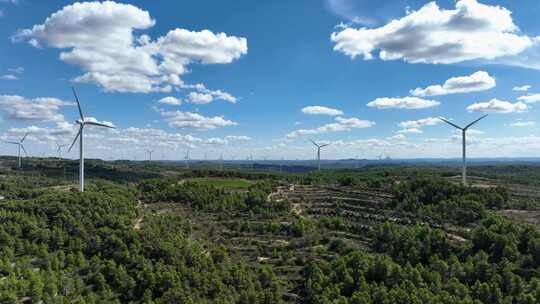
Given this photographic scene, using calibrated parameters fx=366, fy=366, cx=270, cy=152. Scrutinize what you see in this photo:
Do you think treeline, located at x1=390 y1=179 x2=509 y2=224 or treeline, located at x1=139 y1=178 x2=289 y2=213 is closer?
treeline, located at x1=390 y1=179 x2=509 y2=224

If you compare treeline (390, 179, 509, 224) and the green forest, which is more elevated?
treeline (390, 179, 509, 224)

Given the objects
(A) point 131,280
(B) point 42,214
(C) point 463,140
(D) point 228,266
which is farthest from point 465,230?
(B) point 42,214

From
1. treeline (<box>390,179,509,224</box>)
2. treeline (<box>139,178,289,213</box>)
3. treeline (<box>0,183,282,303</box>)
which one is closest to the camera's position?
treeline (<box>0,183,282,303</box>)

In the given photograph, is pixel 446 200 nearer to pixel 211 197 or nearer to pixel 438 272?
pixel 438 272

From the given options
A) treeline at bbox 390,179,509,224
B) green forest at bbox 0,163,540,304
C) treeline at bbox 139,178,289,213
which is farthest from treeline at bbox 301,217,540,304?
treeline at bbox 139,178,289,213

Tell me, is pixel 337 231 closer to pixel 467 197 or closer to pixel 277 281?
pixel 277 281

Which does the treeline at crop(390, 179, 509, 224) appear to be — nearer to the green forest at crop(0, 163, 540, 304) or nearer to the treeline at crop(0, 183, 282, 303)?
the green forest at crop(0, 163, 540, 304)
